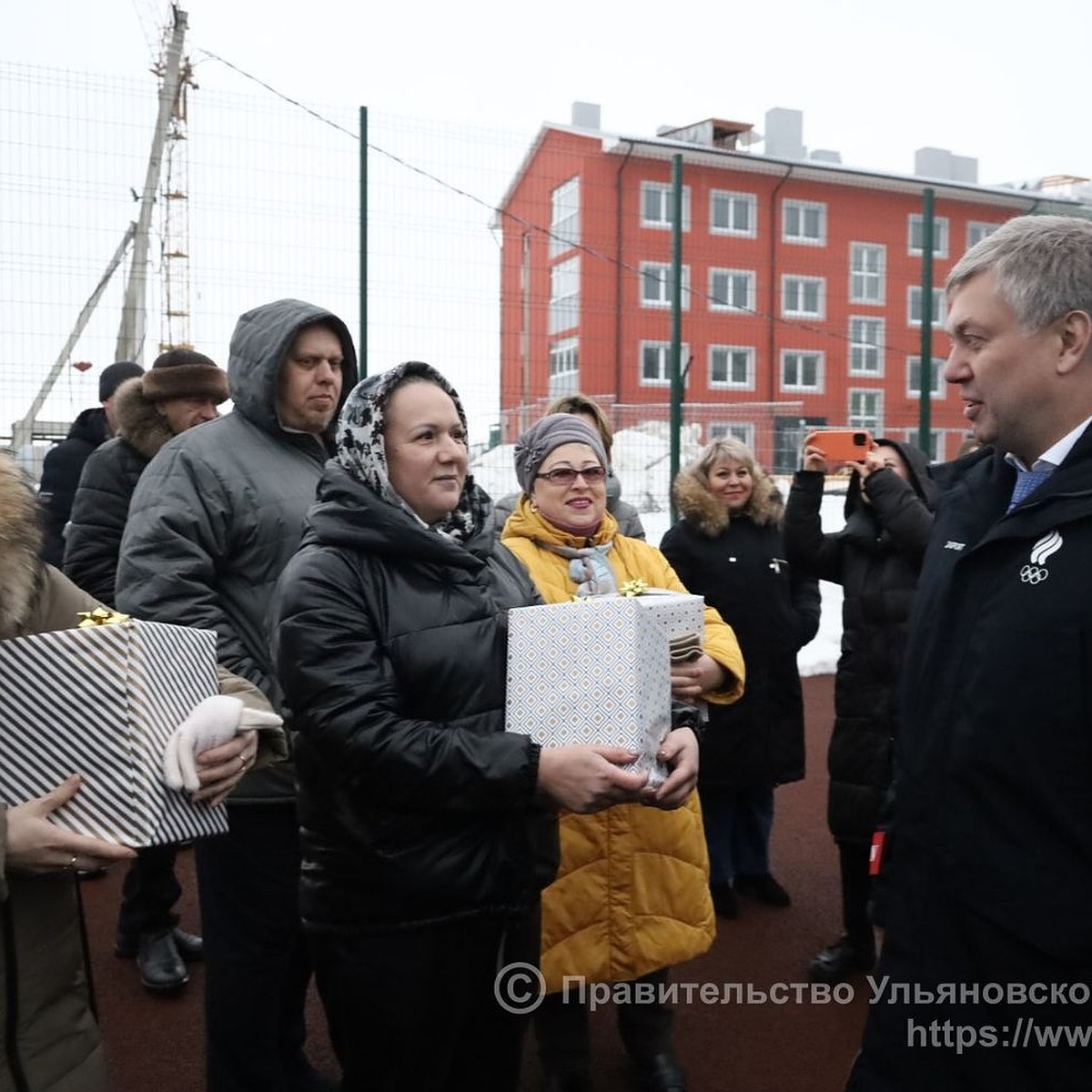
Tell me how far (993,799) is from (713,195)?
17998 millimetres

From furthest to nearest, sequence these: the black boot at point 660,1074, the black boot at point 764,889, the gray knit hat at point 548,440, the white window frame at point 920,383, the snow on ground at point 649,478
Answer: the white window frame at point 920,383 < the snow on ground at point 649,478 < the black boot at point 764,889 < the gray knit hat at point 548,440 < the black boot at point 660,1074

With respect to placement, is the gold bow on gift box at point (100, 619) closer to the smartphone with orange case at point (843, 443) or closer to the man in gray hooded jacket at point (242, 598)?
the man in gray hooded jacket at point (242, 598)

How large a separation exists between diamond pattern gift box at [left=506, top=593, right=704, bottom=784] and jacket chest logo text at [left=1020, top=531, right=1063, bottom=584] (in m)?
0.71

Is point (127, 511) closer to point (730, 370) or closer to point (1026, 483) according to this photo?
point (1026, 483)

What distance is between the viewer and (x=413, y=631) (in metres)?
2.18

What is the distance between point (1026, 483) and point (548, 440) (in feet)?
5.31

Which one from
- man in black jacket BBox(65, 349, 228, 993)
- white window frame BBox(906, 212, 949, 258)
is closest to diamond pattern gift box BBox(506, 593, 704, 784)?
man in black jacket BBox(65, 349, 228, 993)

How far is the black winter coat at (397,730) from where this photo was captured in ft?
6.82

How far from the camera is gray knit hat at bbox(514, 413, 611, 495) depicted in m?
3.34

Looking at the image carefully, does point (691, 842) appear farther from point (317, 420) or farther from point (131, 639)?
point (131, 639)

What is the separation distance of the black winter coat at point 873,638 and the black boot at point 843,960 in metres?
0.43

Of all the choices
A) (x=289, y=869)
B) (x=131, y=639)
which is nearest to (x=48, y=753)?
(x=131, y=639)

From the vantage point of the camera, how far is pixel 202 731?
1900 millimetres

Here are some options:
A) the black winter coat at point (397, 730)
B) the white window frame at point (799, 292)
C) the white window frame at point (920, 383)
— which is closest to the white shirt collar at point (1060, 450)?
the black winter coat at point (397, 730)
